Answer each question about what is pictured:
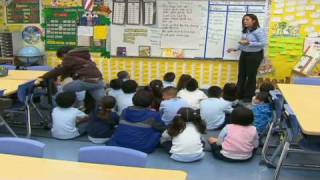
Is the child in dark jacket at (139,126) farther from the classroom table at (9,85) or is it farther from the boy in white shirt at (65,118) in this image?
the classroom table at (9,85)

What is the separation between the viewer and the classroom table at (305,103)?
2.62 metres

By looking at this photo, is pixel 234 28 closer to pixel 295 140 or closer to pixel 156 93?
pixel 156 93

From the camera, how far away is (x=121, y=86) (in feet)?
→ 15.6

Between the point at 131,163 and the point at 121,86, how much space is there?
284cm

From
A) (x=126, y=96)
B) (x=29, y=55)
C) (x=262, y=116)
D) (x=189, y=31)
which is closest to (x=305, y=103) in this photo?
(x=262, y=116)

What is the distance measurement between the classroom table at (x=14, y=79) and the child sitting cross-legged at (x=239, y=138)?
7.00 ft

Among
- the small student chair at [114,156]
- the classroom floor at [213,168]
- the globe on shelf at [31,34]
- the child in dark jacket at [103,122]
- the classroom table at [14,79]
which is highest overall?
the globe on shelf at [31,34]

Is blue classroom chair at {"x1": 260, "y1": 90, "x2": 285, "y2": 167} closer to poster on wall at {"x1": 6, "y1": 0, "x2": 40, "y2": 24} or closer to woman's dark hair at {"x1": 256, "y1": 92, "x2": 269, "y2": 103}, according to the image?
woman's dark hair at {"x1": 256, "y1": 92, "x2": 269, "y2": 103}

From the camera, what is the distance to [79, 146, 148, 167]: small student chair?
197cm

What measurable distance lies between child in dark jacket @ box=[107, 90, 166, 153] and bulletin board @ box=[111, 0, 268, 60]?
2475 millimetres

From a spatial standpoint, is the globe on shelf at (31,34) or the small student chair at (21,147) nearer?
→ the small student chair at (21,147)

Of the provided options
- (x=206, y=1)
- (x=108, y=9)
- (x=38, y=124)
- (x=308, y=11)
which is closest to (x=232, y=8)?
(x=206, y=1)

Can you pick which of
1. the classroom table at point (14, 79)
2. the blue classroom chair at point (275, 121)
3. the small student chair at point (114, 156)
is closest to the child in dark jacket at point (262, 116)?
the blue classroom chair at point (275, 121)

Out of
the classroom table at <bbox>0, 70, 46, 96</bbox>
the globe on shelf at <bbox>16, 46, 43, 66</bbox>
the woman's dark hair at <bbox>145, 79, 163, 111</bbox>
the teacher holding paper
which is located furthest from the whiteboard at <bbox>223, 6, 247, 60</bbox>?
the globe on shelf at <bbox>16, 46, 43, 66</bbox>
